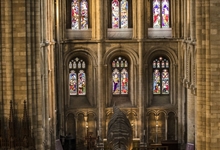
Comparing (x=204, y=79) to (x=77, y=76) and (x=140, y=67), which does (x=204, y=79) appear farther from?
(x=77, y=76)

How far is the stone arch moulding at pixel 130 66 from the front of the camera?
41.2 meters

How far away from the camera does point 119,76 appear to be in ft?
139

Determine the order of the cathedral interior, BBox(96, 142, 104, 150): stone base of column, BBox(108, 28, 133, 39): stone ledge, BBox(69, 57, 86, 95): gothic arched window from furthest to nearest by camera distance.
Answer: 1. BBox(69, 57, 86, 95): gothic arched window
2. BBox(108, 28, 133, 39): stone ledge
3. BBox(96, 142, 104, 150): stone base of column
4. the cathedral interior

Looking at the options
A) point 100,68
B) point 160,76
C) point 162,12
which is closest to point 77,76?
point 100,68

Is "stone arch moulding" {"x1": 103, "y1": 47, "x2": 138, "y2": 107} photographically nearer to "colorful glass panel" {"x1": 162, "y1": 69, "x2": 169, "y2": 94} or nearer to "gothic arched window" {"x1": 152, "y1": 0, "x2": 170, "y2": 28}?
"colorful glass panel" {"x1": 162, "y1": 69, "x2": 169, "y2": 94}

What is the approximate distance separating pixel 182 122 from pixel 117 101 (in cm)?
459

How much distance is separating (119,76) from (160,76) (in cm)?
270

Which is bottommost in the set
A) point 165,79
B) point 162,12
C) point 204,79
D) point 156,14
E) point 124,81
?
point 204,79

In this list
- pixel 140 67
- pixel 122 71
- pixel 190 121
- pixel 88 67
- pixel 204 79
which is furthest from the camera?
pixel 122 71

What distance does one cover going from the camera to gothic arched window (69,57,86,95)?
42.0m

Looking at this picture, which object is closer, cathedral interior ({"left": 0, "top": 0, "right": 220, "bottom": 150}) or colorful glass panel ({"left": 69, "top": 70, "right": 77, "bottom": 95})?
cathedral interior ({"left": 0, "top": 0, "right": 220, "bottom": 150})

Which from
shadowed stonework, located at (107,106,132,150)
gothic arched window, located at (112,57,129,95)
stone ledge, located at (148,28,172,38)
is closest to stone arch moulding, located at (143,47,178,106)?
stone ledge, located at (148,28,172,38)

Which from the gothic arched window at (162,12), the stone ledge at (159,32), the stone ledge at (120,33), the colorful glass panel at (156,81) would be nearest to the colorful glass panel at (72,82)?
the stone ledge at (120,33)

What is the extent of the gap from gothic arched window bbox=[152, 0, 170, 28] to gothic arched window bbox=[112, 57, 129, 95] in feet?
10.7
